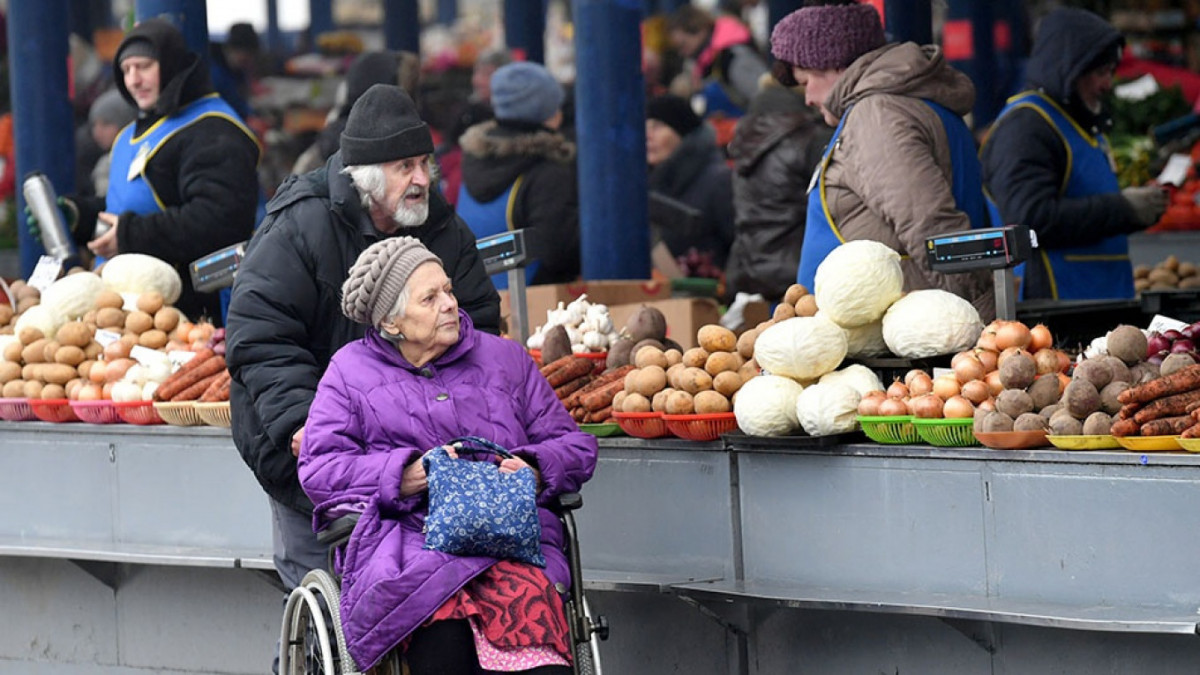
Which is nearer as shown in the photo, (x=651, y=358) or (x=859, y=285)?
(x=859, y=285)

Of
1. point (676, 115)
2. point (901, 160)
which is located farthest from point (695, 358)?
point (676, 115)

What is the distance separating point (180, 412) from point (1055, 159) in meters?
3.37

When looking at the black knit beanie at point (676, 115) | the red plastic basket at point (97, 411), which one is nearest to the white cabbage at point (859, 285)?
the red plastic basket at point (97, 411)

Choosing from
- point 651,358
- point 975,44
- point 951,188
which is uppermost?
point 975,44

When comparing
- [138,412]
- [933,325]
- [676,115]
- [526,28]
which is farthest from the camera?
[526,28]

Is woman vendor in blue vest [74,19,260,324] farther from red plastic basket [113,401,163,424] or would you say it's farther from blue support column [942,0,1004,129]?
blue support column [942,0,1004,129]

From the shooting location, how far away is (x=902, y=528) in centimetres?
495

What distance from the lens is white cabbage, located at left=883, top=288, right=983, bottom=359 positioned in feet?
16.9

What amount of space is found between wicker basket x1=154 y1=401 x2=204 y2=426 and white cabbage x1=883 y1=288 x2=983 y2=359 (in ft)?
8.14

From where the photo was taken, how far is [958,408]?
4.82 meters

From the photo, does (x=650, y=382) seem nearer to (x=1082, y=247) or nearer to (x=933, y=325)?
(x=933, y=325)

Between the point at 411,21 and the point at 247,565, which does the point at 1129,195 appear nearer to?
the point at 247,565

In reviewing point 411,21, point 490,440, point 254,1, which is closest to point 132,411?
point 490,440

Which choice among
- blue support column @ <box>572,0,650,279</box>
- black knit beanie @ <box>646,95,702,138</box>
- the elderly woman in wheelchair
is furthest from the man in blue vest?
black knit beanie @ <box>646,95,702,138</box>
